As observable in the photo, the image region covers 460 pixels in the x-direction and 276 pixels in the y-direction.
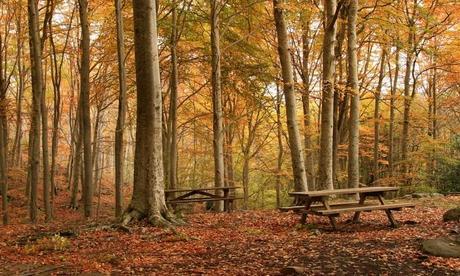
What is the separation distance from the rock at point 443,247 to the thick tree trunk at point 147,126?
472cm

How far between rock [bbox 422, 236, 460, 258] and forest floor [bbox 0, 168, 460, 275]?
13 centimetres

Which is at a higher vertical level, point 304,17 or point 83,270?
point 304,17

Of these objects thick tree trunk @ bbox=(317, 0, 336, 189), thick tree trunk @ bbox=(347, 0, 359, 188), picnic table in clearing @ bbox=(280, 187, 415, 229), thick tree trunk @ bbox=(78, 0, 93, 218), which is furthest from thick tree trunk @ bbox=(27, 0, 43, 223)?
thick tree trunk @ bbox=(347, 0, 359, 188)

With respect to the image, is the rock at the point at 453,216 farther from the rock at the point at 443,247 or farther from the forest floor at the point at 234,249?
the rock at the point at 443,247

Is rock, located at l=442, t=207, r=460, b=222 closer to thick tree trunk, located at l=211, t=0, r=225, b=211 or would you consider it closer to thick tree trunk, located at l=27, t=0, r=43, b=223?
thick tree trunk, located at l=211, t=0, r=225, b=211

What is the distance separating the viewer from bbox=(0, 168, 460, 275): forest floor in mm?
5559

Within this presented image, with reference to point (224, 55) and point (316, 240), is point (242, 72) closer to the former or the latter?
point (224, 55)

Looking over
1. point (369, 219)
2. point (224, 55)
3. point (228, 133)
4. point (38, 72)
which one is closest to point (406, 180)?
point (228, 133)

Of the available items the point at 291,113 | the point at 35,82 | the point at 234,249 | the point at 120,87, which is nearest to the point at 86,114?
the point at 120,87

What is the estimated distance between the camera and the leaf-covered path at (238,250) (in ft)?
18.3

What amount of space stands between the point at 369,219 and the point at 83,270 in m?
6.35

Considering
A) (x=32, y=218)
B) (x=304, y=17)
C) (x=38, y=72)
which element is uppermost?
(x=304, y=17)

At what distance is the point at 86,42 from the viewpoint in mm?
12461

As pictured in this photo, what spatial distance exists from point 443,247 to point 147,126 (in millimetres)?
5590
